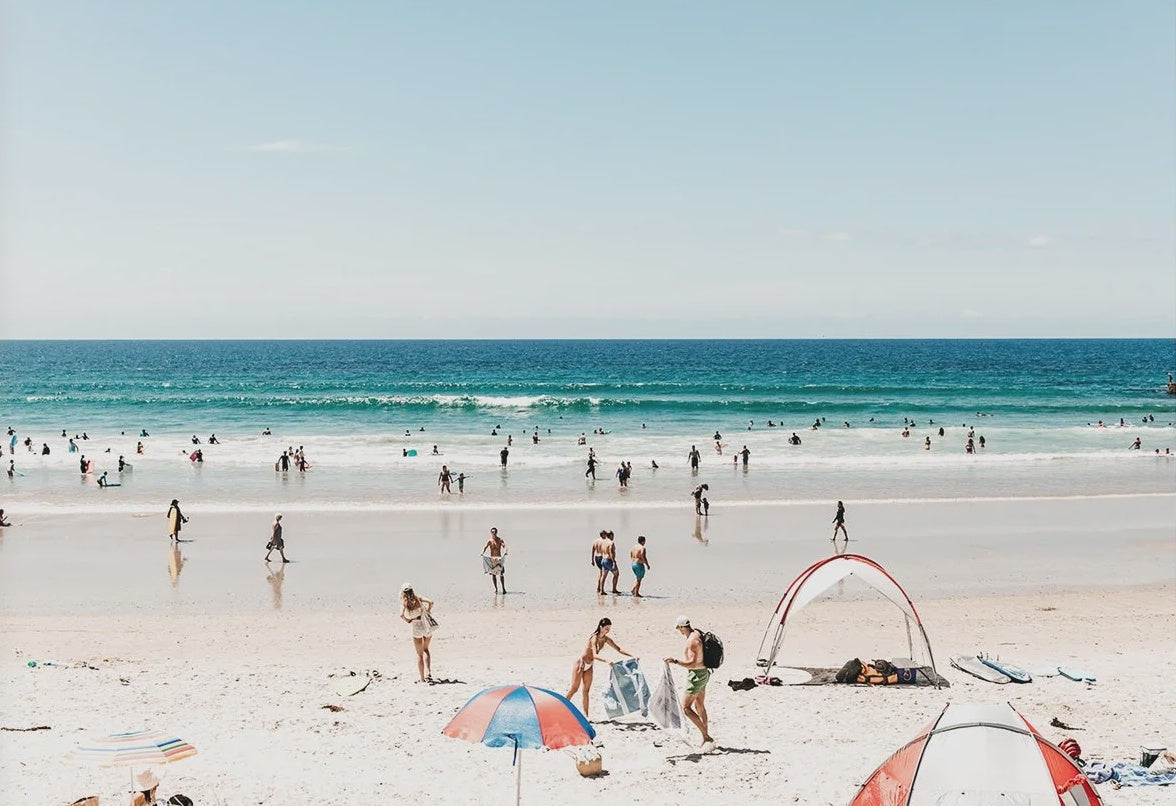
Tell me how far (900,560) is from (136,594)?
15.9m

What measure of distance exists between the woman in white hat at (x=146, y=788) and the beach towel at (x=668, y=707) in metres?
5.08

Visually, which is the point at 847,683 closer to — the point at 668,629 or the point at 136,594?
the point at 668,629

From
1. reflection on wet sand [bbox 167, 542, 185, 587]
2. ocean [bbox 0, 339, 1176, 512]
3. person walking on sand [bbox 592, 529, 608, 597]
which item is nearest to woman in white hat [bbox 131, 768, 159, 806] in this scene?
person walking on sand [bbox 592, 529, 608, 597]

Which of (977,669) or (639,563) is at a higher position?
(639,563)

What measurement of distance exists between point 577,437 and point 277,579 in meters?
28.2

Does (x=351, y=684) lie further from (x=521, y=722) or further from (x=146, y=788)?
(x=521, y=722)

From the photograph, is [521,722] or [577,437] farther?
[577,437]

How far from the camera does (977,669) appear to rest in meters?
12.5

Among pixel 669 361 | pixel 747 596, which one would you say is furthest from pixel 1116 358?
pixel 747 596

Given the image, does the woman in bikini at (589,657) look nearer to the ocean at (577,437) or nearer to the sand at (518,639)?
the sand at (518,639)

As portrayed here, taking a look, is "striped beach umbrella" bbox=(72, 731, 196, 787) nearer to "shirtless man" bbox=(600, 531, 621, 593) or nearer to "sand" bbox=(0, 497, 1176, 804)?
"sand" bbox=(0, 497, 1176, 804)

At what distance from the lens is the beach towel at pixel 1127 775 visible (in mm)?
8766

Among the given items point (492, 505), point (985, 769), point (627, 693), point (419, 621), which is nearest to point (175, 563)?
point (492, 505)

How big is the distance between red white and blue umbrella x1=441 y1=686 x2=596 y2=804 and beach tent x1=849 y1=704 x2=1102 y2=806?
2.56 m
